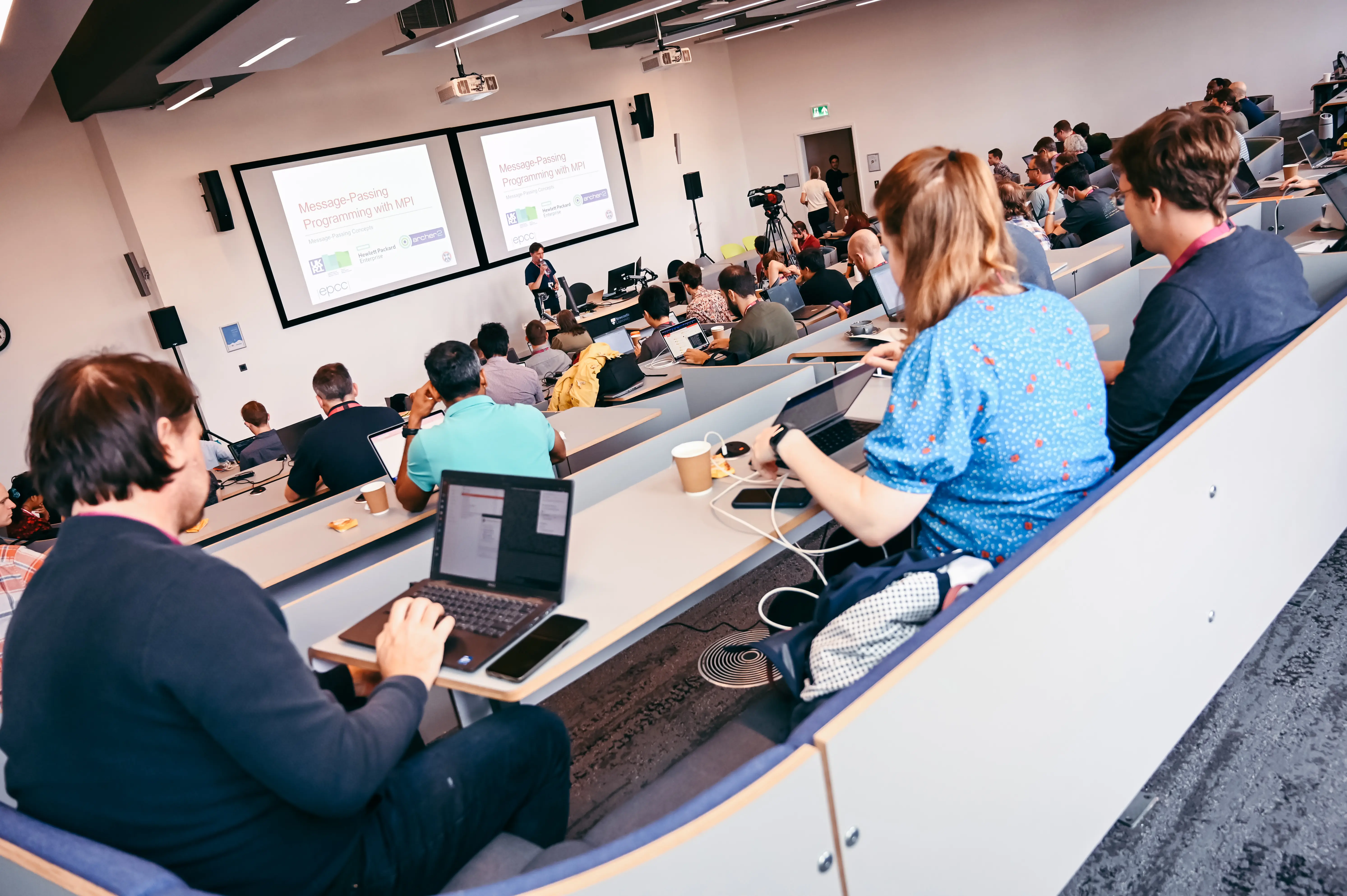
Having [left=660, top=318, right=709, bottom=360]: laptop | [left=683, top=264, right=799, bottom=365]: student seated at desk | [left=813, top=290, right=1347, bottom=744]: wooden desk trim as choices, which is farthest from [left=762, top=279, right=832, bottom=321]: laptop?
[left=813, top=290, right=1347, bottom=744]: wooden desk trim

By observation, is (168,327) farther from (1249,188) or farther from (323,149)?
(1249,188)

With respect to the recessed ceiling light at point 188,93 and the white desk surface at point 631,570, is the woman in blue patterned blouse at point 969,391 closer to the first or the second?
the white desk surface at point 631,570

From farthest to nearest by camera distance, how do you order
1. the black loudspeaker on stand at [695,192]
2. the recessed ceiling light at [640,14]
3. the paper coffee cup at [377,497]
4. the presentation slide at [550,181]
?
the black loudspeaker on stand at [695,192] < the presentation slide at [550,181] < the recessed ceiling light at [640,14] < the paper coffee cup at [377,497]

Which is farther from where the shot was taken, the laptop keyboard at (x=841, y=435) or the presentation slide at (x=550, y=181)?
the presentation slide at (x=550, y=181)

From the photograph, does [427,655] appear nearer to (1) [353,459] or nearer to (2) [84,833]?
(2) [84,833]

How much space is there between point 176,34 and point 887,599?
19.1 ft

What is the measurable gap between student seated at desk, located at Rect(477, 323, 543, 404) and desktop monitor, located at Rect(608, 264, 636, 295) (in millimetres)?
4893

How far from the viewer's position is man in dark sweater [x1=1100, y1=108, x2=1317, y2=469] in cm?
204

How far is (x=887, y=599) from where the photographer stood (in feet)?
4.93

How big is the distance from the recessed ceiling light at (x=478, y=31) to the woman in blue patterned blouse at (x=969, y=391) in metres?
5.68

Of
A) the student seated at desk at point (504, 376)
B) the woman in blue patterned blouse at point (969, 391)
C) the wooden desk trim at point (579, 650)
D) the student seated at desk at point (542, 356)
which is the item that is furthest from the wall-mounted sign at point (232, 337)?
the woman in blue patterned blouse at point (969, 391)

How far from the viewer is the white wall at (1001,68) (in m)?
10.6

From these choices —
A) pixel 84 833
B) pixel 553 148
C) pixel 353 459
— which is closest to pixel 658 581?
pixel 84 833

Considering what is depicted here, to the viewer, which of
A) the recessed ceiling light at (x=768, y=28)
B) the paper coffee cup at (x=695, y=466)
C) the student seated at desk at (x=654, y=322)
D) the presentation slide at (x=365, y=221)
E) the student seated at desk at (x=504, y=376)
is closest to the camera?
the paper coffee cup at (x=695, y=466)
